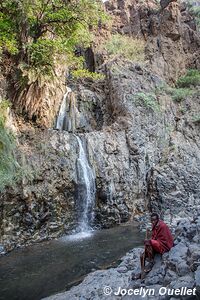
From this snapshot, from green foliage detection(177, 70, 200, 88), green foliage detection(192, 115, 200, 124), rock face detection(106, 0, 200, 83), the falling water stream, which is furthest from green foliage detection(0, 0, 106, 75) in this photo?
green foliage detection(177, 70, 200, 88)

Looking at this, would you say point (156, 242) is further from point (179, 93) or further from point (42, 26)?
point (179, 93)

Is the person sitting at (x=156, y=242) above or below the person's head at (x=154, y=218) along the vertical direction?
below

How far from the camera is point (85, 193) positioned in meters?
14.8

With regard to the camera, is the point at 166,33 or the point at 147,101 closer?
the point at 147,101

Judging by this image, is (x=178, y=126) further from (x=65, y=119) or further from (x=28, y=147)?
(x=28, y=147)

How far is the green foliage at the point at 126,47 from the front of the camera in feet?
77.6

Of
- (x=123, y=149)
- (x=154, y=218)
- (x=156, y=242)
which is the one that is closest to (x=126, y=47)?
(x=123, y=149)

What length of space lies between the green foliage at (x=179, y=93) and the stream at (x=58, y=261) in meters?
10.9

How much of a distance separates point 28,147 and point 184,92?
11.8 m

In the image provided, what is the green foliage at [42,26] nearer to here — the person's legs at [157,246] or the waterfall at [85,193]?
the waterfall at [85,193]

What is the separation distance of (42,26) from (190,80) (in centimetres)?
1177

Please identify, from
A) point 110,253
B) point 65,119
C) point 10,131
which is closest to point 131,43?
point 65,119

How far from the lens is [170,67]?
926 inches

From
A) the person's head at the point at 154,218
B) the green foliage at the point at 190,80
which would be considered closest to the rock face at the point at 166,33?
the green foliage at the point at 190,80
